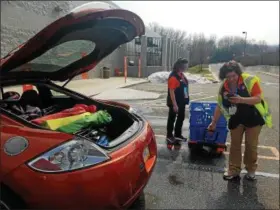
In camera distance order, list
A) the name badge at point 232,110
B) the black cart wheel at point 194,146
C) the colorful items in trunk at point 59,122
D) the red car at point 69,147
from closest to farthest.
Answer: the red car at point 69,147, the colorful items in trunk at point 59,122, the name badge at point 232,110, the black cart wheel at point 194,146

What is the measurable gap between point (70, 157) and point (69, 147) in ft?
0.25

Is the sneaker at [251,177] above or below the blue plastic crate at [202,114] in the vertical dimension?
below

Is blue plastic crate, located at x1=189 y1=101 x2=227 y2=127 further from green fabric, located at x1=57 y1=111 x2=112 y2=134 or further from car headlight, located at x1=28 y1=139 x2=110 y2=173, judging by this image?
car headlight, located at x1=28 y1=139 x2=110 y2=173

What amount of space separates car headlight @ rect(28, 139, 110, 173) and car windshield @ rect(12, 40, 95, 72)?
1.11 meters

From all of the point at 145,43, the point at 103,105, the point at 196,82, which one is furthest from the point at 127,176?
the point at 145,43

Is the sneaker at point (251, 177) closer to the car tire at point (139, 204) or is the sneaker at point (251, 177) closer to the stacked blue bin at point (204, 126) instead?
the stacked blue bin at point (204, 126)

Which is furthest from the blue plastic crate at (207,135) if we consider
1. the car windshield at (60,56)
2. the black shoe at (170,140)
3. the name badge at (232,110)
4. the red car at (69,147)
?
the car windshield at (60,56)

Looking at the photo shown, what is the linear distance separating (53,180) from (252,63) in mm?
75920

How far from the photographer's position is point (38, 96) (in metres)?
3.96

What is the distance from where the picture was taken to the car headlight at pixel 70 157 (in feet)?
7.32

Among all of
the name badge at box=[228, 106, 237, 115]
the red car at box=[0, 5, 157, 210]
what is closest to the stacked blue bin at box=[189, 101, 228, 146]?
the name badge at box=[228, 106, 237, 115]

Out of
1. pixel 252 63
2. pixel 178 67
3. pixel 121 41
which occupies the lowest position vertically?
pixel 252 63

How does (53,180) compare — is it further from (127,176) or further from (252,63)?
(252,63)

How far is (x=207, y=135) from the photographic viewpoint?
4934 millimetres
